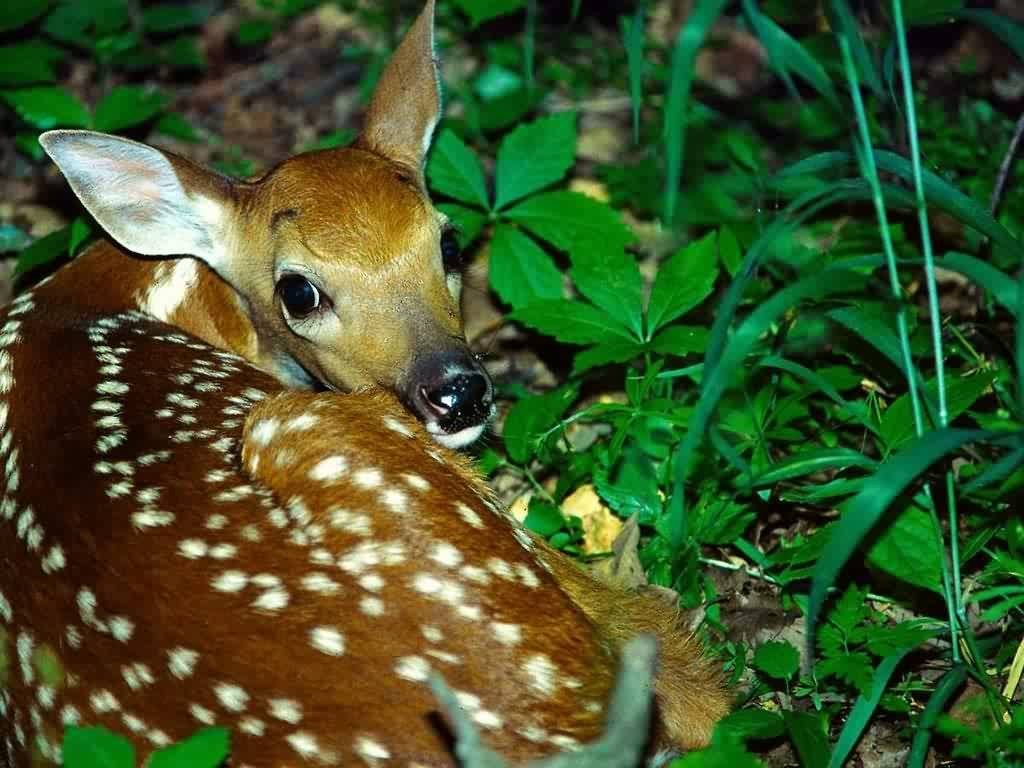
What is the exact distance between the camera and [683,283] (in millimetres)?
3826

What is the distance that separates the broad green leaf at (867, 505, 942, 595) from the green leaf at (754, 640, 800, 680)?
0.29m

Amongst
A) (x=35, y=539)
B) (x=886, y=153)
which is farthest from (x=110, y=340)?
(x=886, y=153)

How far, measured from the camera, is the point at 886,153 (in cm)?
302

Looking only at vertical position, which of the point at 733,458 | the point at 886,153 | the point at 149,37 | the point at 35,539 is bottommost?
the point at 149,37

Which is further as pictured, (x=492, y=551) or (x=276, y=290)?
(x=276, y=290)

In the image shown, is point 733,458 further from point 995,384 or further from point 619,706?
point 995,384

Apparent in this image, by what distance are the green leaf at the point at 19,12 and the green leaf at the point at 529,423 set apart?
98.7 inches

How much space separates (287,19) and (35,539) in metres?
4.54

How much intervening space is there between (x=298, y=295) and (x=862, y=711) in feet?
6.21

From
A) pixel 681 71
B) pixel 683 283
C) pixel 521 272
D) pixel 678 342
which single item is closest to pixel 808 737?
pixel 678 342

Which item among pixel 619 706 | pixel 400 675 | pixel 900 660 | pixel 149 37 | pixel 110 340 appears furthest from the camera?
pixel 149 37

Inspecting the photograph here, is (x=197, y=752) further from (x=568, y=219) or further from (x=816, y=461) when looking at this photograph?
(x=568, y=219)

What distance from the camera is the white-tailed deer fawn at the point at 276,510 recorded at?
2.48 m

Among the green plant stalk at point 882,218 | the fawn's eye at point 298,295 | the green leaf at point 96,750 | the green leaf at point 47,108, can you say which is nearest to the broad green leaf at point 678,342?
the green plant stalk at point 882,218
